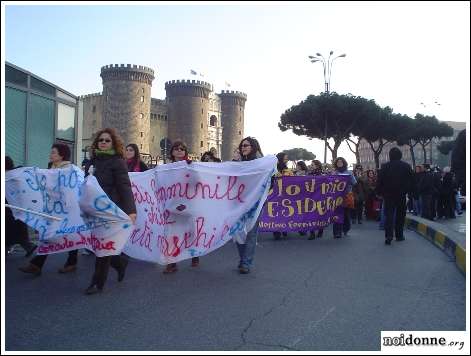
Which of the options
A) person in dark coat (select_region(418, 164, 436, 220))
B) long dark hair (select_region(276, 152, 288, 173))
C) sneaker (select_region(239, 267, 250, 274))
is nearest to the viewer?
sneaker (select_region(239, 267, 250, 274))

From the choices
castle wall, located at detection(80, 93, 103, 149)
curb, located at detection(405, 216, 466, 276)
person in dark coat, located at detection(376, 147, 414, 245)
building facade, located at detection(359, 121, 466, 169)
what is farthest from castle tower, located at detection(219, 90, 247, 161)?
person in dark coat, located at detection(376, 147, 414, 245)

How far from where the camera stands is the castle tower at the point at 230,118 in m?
84.5

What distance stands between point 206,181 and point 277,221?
3.48 metres

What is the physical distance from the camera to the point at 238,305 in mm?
4602

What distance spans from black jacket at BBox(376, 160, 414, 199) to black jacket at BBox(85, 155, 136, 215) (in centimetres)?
516

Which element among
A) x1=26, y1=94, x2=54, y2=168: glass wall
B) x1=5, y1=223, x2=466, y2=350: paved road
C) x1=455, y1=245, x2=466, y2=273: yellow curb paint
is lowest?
x1=5, y1=223, x2=466, y2=350: paved road

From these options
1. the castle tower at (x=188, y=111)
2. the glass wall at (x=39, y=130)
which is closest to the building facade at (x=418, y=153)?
the castle tower at (x=188, y=111)

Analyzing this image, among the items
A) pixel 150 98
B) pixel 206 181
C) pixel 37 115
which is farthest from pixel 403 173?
pixel 150 98

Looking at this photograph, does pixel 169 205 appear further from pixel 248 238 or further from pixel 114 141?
pixel 114 141

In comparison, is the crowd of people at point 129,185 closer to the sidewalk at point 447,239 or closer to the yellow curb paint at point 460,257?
the sidewalk at point 447,239

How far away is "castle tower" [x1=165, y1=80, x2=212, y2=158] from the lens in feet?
249

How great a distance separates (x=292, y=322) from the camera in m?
4.06

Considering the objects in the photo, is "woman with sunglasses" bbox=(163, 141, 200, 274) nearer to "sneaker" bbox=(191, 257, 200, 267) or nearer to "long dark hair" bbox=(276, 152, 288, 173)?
"sneaker" bbox=(191, 257, 200, 267)

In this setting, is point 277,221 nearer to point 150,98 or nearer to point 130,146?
point 130,146
